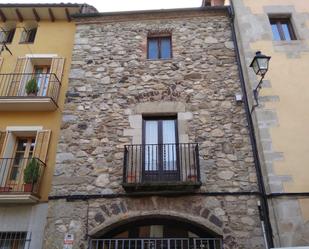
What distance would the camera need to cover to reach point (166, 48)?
8.06 metres

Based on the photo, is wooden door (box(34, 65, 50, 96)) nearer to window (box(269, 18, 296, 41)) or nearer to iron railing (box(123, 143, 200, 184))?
iron railing (box(123, 143, 200, 184))

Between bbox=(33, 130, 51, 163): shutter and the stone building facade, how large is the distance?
0.50 metres

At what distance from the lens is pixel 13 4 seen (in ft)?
28.8

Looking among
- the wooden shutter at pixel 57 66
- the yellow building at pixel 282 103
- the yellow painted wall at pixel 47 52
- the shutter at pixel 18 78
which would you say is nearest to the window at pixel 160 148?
the yellow building at pixel 282 103

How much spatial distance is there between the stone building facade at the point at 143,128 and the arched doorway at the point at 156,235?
0.10 feet

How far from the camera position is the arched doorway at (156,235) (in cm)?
569

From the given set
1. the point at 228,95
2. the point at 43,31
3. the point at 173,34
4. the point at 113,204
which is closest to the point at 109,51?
the point at 173,34

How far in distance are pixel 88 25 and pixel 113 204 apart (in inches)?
212

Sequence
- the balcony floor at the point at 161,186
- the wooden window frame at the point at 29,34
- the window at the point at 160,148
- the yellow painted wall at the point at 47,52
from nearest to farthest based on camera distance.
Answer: the balcony floor at the point at 161,186 < the window at the point at 160,148 < the yellow painted wall at the point at 47,52 < the wooden window frame at the point at 29,34

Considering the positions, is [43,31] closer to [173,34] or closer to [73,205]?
[173,34]

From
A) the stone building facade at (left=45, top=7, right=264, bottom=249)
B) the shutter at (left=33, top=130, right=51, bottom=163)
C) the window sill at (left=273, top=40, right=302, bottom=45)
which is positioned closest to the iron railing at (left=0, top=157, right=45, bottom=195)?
the shutter at (left=33, top=130, right=51, bottom=163)

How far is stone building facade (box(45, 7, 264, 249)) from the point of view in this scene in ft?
18.8

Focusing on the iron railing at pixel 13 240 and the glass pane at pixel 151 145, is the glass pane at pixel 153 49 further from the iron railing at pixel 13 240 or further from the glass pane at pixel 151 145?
the iron railing at pixel 13 240

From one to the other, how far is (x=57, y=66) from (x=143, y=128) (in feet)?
10.5
